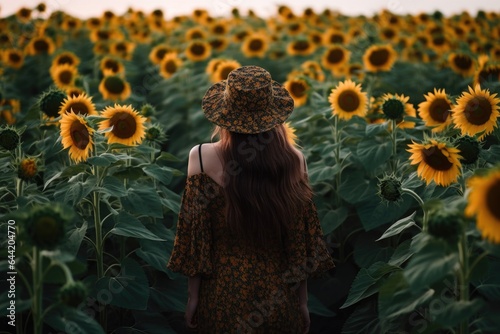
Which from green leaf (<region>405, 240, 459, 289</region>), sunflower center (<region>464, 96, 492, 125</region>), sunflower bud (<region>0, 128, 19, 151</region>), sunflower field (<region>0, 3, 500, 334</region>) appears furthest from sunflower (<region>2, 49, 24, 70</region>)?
green leaf (<region>405, 240, 459, 289</region>)

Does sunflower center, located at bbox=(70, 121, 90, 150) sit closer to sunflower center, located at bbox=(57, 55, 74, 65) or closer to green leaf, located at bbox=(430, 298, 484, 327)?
green leaf, located at bbox=(430, 298, 484, 327)

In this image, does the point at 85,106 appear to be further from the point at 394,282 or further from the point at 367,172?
the point at 394,282

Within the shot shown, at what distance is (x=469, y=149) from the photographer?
2.87 m

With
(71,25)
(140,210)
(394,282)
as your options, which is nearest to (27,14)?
(71,25)

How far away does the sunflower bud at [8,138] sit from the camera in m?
3.10

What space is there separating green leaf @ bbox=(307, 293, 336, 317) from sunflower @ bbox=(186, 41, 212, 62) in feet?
13.5

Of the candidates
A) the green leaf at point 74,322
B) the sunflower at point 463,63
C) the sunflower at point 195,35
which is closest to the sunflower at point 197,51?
the sunflower at point 195,35

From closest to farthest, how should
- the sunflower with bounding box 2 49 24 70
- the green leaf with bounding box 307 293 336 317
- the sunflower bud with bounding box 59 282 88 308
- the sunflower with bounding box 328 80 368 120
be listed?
1. the sunflower bud with bounding box 59 282 88 308
2. the green leaf with bounding box 307 293 336 317
3. the sunflower with bounding box 328 80 368 120
4. the sunflower with bounding box 2 49 24 70

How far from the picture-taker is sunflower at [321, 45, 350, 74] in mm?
6500

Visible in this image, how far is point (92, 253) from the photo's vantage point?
3.49 metres

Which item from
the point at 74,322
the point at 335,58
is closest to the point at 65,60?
the point at 335,58

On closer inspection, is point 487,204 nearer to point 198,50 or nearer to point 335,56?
point 335,56

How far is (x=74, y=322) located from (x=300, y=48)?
5685 millimetres

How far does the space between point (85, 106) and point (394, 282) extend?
2.19 meters
